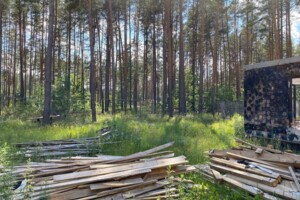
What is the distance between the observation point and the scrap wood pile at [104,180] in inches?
143

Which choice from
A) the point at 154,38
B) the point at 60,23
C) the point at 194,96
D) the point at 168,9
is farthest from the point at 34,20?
the point at 194,96

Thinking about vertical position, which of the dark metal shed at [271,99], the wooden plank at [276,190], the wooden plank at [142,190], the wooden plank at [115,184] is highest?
the dark metal shed at [271,99]

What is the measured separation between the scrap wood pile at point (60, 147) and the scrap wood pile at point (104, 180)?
1.69 metres

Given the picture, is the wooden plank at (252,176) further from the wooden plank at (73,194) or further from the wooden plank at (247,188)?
the wooden plank at (73,194)

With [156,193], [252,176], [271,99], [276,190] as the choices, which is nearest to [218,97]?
[271,99]

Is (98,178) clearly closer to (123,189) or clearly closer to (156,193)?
(123,189)

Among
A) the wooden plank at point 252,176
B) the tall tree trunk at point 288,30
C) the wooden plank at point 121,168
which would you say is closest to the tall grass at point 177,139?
the wooden plank at point 252,176

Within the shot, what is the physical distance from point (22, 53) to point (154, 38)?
11.6m

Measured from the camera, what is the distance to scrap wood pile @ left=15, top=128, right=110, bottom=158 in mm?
6305

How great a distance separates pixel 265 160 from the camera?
4.88 m

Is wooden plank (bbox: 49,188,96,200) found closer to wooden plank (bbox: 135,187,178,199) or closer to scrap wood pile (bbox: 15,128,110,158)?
wooden plank (bbox: 135,187,178,199)

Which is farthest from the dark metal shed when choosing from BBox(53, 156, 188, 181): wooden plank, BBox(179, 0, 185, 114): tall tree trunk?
BBox(179, 0, 185, 114): tall tree trunk

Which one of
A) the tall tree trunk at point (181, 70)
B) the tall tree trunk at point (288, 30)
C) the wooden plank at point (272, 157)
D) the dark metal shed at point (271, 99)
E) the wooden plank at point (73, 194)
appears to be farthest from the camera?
the tall tree trunk at point (288, 30)

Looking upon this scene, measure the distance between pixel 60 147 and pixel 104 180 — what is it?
3.25m
